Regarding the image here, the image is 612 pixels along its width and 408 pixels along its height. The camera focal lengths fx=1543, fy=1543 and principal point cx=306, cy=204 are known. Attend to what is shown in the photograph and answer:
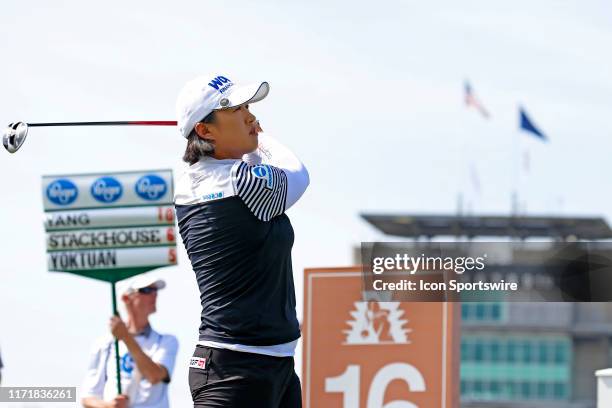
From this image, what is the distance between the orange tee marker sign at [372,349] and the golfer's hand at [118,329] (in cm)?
123

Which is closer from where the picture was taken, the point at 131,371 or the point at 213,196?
the point at 213,196

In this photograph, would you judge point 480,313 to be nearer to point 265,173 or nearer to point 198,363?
point 198,363

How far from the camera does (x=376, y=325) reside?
9.03 metres

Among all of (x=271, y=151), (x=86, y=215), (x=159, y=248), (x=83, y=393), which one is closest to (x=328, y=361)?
(x=83, y=393)

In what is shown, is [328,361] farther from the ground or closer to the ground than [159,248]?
closer to the ground

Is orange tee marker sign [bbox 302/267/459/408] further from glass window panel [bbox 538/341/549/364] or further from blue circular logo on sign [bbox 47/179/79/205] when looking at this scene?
glass window panel [bbox 538/341/549/364]

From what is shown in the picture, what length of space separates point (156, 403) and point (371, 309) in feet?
5.27

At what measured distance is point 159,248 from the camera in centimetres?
1338

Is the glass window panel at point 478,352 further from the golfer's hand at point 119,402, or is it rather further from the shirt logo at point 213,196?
the shirt logo at point 213,196

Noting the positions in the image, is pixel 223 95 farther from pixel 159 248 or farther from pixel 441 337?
pixel 159 248

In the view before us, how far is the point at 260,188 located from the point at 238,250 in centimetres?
25

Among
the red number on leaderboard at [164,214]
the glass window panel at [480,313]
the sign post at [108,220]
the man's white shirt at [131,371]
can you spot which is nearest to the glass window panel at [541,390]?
the glass window panel at [480,313]

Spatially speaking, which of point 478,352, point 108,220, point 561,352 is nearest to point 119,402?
point 108,220

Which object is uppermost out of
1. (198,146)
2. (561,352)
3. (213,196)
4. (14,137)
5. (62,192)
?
(62,192)
